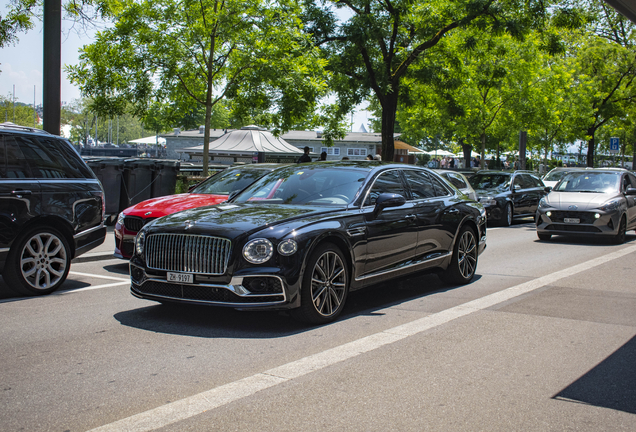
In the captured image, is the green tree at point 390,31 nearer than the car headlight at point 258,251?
No

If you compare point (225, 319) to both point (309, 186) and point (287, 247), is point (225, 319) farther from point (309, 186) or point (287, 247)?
point (309, 186)

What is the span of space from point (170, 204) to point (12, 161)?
269cm

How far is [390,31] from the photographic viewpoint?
21938 millimetres

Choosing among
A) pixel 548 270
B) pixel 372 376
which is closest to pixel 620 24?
pixel 548 270

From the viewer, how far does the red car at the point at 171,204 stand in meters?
9.39

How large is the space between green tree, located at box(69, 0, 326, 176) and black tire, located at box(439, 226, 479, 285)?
10.9 metres

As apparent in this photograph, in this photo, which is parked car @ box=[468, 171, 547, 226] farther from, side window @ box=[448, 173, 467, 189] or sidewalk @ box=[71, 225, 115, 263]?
sidewalk @ box=[71, 225, 115, 263]

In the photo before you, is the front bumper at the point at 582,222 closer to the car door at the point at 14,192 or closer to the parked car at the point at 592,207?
the parked car at the point at 592,207

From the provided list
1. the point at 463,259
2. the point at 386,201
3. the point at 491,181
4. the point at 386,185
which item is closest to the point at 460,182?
the point at 491,181

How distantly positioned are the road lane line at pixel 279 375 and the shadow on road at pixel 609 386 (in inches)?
61.9

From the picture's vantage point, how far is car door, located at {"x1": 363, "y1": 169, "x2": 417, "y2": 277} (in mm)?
6828

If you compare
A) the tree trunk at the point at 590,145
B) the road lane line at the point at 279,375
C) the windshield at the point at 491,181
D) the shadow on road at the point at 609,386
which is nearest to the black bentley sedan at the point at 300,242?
the road lane line at the point at 279,375

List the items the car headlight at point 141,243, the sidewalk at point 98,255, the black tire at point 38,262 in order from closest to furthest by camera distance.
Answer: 1. the car headlight at point 141,243
2. the black tire at point 38,262
3. the sidewalk at point 98,255

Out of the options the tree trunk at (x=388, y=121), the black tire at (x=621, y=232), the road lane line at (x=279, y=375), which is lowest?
the road lane line at (x=279, y=375)
